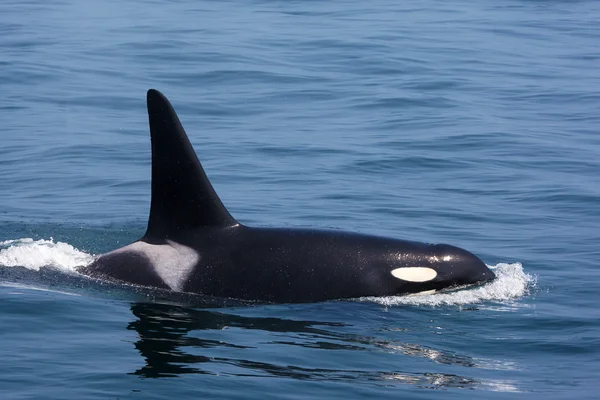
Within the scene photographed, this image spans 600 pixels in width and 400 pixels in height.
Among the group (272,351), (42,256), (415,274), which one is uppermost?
(415,274)

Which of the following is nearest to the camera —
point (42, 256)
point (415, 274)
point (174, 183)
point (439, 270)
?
point (174, 183)

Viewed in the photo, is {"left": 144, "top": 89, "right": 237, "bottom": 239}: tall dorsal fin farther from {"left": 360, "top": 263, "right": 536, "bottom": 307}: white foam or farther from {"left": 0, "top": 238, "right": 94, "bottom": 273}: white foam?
{"left": 360, "top": 263, "right": 536, "bottom": 307}: white foam

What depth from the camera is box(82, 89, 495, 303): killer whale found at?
1053 cm

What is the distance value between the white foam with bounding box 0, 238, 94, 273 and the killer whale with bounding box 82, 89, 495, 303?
0.95m

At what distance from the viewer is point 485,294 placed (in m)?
11.0

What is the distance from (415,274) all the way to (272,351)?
2140mm

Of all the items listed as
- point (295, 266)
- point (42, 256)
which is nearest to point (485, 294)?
point (295, 266)

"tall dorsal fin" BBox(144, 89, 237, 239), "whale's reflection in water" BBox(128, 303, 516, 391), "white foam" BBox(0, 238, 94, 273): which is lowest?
"whale's reflection in water" BBox(128, 303, 516, 391)

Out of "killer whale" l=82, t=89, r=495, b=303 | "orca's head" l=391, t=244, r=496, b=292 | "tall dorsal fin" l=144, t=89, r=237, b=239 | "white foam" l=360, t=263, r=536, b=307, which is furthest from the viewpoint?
"orca's head" l=391, t=244, r=496, b=292

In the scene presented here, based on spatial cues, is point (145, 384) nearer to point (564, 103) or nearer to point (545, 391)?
point (545, 391)

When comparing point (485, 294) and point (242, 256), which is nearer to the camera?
point (242, 256)

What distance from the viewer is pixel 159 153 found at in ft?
34.1

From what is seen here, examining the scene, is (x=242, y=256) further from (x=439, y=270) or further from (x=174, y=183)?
(x=439, y=270)

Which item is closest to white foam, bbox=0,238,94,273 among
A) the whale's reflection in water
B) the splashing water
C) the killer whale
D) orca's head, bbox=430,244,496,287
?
the splashing water
